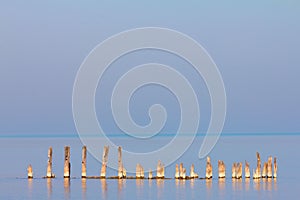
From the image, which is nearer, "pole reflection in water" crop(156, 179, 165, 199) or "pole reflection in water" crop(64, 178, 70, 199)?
"pole reflection in water" crop(156, 179, 165, 199)

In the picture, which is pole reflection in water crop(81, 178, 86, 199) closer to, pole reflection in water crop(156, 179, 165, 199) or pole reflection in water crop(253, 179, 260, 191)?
pole reflection in water crop(156, 179, 165, 199)

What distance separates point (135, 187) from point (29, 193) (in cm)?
720

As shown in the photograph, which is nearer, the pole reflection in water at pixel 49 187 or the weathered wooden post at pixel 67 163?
the pole reflection in water at pixel 49 187

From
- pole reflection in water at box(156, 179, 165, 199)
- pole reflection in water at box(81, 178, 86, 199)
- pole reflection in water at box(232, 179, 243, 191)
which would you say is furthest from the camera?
pole reflection in water at box(232, 179, 243, 191)

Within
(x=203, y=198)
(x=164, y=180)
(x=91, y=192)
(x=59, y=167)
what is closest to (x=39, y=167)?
(x=59, y=167)

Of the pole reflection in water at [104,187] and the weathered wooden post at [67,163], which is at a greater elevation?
the weathered wooden post at [67,163]

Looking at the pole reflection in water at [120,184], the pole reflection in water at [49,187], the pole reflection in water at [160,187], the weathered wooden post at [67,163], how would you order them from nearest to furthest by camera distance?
the pole reflection in water at [160,187]
the pole reflection in water at [49,187]
the pole reflection in water at [120,184]
the weathered wooden post at [67,163]

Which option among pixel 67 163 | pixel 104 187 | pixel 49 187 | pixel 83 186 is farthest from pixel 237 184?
pixel 49 187

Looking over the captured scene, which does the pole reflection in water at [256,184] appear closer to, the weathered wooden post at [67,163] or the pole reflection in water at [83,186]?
the pole reflection in water at [83,186]

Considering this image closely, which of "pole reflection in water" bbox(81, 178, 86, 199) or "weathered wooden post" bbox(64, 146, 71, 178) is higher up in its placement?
"weathered wooden post" bbox(64, 146, 71, 178)

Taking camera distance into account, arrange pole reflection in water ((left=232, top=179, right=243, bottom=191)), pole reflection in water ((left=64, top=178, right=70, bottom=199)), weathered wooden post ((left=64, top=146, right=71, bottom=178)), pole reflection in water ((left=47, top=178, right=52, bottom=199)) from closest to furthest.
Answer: pole reflection in water ((left=64, top=178, right=70, bottom=199)) < pole reflection in water ((left=47, top=178, right=52, bottom=199)) < pole reflection in water ((left=232, top=179, right=243, bottom=191)) < weathered wooden post ((left=64, top=146, right=71, bottom=178))

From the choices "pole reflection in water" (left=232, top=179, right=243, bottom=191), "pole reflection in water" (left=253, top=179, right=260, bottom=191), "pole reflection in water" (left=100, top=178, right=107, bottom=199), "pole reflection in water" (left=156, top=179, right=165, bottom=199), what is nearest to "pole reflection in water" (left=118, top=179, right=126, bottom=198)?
"pole reflection in water" (left=100, top=178, right=107, bottom=199)

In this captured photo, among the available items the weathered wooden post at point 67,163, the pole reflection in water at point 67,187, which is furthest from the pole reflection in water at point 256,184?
the weathered wooden post at point 67,163

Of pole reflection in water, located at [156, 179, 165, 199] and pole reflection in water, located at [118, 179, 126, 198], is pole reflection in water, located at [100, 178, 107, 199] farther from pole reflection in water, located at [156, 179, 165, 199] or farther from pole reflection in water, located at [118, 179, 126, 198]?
pole reflection in water, located at [156, 179, 165, 199]
